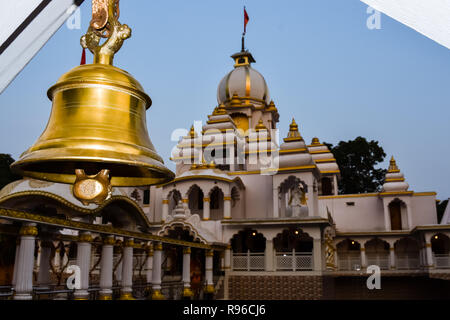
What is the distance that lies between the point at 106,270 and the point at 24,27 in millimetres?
8422

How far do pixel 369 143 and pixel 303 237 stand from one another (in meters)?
25.2

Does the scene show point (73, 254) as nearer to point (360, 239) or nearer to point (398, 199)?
point (360, 239)

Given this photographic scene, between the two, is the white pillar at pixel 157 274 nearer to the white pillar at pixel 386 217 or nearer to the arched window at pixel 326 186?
the white pillar at pixel 386 217

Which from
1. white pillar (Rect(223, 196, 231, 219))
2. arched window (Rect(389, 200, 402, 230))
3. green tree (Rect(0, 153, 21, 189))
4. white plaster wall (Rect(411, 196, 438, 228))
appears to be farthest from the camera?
green tree (Rect(0, 153, 21, 189))

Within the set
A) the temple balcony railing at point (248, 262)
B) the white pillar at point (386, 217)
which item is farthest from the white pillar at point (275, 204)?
the white pillar at point (386, 217)

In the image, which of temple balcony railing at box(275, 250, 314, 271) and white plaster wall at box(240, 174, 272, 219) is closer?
temple balcony railing at box(275, 250, 314, 271)

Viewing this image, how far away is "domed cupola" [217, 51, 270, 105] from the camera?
30.3 m

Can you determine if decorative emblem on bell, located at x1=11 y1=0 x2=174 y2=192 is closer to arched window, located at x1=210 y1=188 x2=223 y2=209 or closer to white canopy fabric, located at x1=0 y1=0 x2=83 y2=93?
white canopy fabric, located at x1=0 y1=0 x2=83 y2=93

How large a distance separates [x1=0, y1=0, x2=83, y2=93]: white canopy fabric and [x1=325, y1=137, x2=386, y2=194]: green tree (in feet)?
136

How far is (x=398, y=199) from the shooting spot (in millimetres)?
23297

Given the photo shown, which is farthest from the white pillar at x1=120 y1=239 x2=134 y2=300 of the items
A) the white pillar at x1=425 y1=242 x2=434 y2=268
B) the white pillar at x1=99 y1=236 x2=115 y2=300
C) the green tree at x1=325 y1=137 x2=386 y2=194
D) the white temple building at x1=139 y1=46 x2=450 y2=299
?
the green tree at x1=325 y1=137 x2=386 y2=194

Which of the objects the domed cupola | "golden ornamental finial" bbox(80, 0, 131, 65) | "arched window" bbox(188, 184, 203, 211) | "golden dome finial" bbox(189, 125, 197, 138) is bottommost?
"golden ornamental finial" bbox(80, 0, 131, 65)
